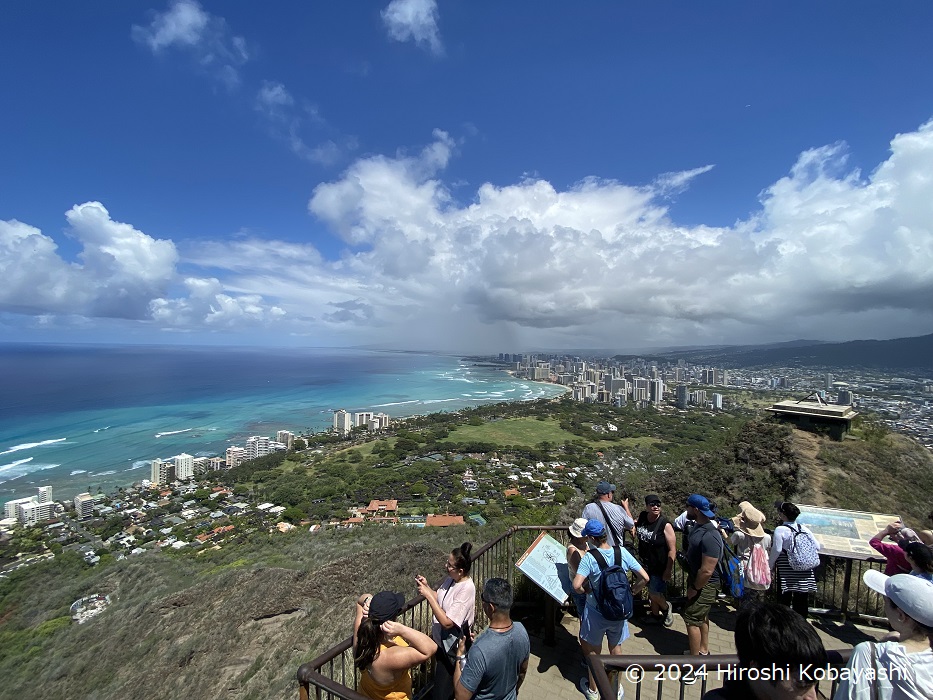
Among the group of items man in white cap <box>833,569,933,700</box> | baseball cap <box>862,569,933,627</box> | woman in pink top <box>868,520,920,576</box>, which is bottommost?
woman in pink top <box>868,520,920,576</box>

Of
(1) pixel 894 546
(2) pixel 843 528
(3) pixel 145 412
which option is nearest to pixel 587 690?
(1) pixel 894 546

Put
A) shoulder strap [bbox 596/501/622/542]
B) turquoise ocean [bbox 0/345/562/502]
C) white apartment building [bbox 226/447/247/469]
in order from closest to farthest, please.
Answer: shoulder strap [bbox 596/501/622/542]
turquoise ocean [bbox 0/345/562/502]
white apartment building [bbox 226/447/247/469]

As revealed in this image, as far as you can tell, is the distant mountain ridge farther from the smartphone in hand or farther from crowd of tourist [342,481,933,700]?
the smartphone in hand

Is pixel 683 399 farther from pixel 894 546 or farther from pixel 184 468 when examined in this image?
pixel 894 546

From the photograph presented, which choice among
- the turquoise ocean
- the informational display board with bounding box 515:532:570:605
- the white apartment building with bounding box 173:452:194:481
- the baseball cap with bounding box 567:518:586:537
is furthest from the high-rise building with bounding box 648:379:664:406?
the baseball cap with bounding box 567:518:586:537

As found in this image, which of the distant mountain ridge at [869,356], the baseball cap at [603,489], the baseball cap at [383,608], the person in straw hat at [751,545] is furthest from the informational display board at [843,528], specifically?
the distant mountain ridge at [869,356]

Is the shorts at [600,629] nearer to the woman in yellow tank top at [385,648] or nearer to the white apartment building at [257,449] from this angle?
the woman in yellow tank top at [385,648]

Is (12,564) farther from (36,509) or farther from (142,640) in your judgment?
(142,640)
